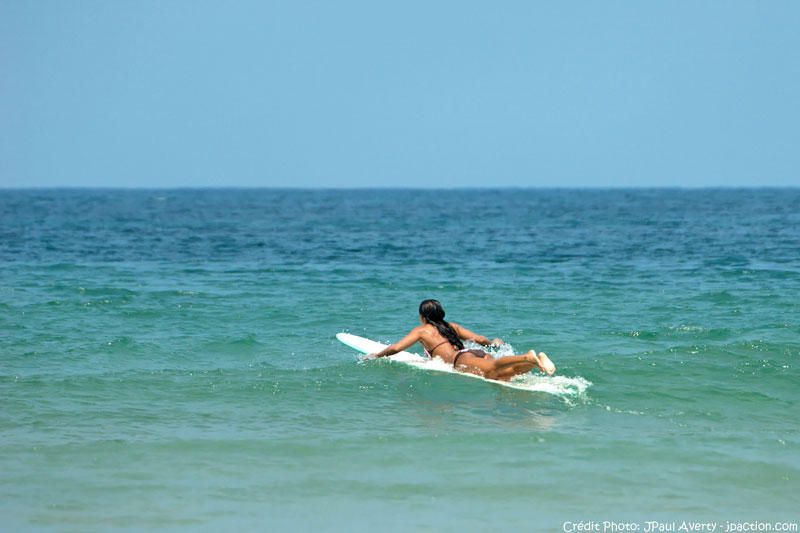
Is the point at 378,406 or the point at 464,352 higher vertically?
the point at 464,352

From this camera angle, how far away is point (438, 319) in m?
12.7

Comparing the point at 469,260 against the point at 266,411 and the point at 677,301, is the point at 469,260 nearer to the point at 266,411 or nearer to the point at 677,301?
the point at 677,301

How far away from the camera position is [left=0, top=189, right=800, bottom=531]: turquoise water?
26.4 ft

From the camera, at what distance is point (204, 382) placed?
40.5 feet

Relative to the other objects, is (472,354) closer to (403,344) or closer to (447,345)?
(447,345)

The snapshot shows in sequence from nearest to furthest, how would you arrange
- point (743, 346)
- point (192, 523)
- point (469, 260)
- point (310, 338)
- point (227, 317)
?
point (192, 523), point (743, 346), point (310, 338), point (227, 317), point (469, 260)

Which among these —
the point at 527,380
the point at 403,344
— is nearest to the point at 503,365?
the point at 527,380

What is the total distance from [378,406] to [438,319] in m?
1.83

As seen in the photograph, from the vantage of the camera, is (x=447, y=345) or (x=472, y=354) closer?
(x=472, y=354)

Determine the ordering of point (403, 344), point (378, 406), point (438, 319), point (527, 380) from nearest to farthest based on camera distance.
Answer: point (378, 406) < point (527, 380) < point (403, 344) < point (438, 319)

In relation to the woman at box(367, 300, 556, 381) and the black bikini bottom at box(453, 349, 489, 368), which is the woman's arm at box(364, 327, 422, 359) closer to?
the woman at box(367, 300, 556, 381)

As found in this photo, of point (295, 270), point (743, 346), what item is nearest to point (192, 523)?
point (743, 346)

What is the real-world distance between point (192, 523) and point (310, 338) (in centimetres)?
832

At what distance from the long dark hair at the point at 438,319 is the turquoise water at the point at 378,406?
0.52m
